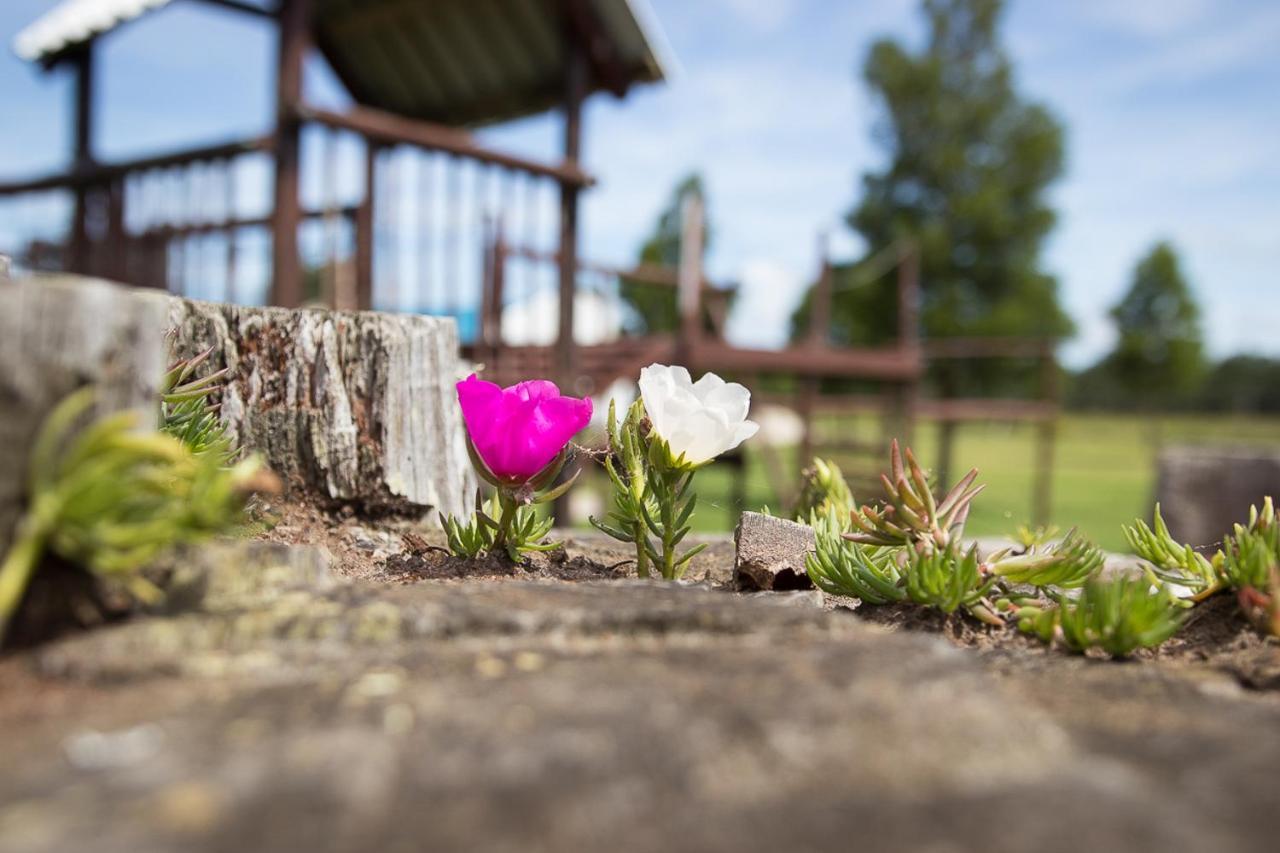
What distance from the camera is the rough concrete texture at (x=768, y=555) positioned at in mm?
1787

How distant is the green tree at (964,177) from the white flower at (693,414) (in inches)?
1091

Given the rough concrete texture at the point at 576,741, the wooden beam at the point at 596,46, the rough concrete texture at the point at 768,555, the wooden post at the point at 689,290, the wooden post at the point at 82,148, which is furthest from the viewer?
the wooden post at the point at 689,290

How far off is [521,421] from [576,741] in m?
0.84

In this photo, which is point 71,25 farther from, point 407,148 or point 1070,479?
point 1070,479

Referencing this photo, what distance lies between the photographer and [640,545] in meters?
1.79

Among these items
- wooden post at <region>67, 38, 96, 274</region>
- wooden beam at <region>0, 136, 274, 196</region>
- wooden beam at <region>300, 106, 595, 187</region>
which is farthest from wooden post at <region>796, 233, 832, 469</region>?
wooden post at <region>67, 38, 96, 274</region>

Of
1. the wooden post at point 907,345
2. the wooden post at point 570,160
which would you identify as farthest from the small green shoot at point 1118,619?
the wooden post at point 907,345

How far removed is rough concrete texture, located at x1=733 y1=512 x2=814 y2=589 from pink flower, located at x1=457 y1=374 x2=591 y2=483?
0.39 metres

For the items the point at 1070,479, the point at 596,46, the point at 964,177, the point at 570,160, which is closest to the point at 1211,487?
the point at 570,160

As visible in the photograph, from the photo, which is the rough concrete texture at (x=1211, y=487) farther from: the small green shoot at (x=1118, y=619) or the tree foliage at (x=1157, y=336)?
the tree foliage at (x=1157, y=336)

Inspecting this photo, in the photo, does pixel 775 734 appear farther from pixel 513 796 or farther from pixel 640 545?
pixel 640 545

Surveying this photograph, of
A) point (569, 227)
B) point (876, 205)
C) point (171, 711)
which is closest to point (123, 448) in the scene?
point (171, 711)

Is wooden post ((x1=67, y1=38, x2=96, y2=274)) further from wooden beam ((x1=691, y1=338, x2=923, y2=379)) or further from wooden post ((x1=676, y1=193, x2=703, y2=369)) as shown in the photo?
wooden beam ((x1=691, y1=338, x2=923, y2=379))

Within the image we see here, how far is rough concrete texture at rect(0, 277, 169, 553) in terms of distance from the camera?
1.04 m
